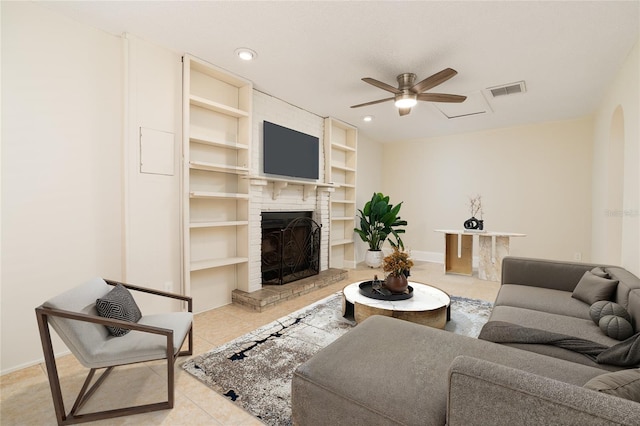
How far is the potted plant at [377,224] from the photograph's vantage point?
5.16 metres

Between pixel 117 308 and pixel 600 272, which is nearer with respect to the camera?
pixel 117 308

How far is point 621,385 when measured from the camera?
34.6 inches

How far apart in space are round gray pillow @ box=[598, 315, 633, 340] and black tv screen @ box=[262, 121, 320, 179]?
3.38 m

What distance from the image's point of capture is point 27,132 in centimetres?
213

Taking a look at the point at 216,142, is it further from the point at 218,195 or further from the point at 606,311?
the point at 606,311

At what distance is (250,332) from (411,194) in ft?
15.9

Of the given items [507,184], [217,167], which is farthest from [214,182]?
[507,184]

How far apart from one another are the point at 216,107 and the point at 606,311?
3.67 meters

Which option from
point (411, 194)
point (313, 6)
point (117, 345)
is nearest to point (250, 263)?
point (117, 345)

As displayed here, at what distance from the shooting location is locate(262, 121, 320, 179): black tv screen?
3.83 meters

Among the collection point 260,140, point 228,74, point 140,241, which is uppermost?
point 228,74

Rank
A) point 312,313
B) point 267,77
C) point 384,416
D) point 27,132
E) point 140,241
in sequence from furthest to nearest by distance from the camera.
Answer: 1. point 267,77
2. point 312,313
3. point 140,241
4. point 27,132
5. point 384,416

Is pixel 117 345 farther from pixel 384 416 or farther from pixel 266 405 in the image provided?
pixel 384 416

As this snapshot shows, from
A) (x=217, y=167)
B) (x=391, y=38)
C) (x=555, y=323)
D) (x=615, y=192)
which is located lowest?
(x=555, y=323)
